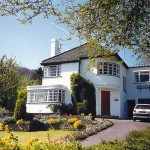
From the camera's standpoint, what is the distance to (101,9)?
10.5 metres

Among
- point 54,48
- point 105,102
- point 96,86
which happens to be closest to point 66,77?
point 96,86

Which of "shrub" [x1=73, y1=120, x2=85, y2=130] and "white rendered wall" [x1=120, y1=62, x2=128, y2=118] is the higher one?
"white rendered wall" [x1=120, y1=62, x2=128, y2=118]

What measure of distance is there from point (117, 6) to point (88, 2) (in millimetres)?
1133

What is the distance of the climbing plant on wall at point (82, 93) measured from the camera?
110 ft

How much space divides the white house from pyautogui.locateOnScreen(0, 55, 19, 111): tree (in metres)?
5.17

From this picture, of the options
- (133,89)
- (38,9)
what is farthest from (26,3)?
(133,89)

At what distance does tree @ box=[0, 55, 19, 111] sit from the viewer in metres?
41.4

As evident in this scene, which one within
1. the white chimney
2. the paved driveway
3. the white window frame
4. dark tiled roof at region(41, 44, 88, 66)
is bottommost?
the paved driveway

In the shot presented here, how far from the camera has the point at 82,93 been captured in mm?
34500

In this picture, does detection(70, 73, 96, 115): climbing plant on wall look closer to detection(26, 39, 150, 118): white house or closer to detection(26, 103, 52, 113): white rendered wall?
detection(26, 39, 150, 118): white house

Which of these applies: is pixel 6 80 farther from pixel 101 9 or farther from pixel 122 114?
pixel 101 9

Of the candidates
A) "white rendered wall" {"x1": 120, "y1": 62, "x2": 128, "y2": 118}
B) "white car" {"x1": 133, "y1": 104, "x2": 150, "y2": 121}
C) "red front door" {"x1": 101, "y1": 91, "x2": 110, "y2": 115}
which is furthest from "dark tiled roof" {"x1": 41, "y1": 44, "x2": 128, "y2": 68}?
"white car" {"x1": 133, "y1": 104, "x2": 150, "y2": 121}

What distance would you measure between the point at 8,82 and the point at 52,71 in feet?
26.2

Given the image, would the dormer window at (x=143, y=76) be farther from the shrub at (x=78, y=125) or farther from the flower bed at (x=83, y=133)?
the shrub at (x=78, y=125)
